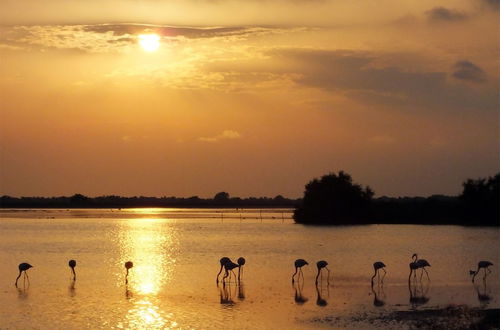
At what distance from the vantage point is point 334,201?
259ft

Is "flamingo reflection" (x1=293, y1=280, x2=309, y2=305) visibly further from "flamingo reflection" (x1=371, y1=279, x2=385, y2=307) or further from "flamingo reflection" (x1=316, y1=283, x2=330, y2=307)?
"flamingo reflection" (x1=371, y1=279, x2=385, y2=307)

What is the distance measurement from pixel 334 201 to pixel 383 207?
31.8ft

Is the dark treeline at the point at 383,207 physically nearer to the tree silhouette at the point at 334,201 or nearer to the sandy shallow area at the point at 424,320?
the tree silhouette at the point at 334,201

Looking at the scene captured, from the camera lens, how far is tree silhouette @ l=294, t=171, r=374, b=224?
7881 cm

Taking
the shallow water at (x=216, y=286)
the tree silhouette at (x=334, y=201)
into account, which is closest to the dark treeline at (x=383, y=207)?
the tree silhouette at (x=334, y=201)

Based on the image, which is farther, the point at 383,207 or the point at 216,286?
the point at 383,207

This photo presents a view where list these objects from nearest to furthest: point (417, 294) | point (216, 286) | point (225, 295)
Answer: point (225, 295), point (417, 294), point (216, 286)

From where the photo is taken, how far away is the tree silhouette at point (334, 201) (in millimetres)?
78812

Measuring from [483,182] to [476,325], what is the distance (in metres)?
59.5

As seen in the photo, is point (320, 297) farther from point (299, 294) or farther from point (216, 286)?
point (216, 286)

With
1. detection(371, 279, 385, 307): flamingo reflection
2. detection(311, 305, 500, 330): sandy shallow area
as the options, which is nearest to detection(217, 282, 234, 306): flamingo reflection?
detection(311, 305, 500, 330): sandy shallow area

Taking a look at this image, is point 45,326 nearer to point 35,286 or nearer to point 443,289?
point 35,286

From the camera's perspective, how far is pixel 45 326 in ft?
61.7

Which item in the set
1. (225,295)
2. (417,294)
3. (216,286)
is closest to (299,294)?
(225,295)
